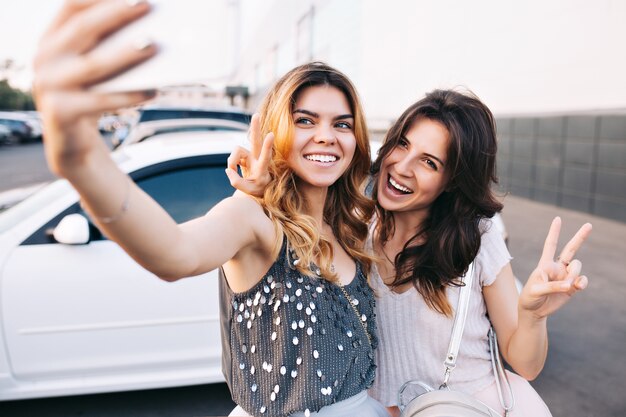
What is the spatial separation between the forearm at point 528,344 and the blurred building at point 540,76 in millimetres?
5528

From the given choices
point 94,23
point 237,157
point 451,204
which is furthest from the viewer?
point 451,204

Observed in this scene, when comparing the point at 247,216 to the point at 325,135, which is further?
the point at 325,135

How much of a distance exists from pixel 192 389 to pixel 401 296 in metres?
2.11

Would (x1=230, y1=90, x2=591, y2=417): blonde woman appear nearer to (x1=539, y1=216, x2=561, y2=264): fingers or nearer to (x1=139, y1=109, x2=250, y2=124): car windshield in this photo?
(x1=539, y1=216, x2=561, y2=264): fingers

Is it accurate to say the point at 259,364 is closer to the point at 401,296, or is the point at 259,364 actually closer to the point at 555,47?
the point at 401,296

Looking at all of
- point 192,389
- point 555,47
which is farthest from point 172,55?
point 555,47

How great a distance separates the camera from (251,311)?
1353mm

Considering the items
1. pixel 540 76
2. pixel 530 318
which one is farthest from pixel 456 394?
pixel 540 76

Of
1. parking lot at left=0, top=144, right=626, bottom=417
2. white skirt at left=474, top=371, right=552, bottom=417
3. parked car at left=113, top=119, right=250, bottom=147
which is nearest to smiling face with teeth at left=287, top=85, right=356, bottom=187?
white skirt at left=474, top=371, right=552, bottom=417

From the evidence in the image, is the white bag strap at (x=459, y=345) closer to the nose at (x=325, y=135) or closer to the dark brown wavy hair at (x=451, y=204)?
the dark brown wavy hair at (x=451, y=204)

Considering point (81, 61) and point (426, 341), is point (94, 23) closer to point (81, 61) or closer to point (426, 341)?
point (81, 61)

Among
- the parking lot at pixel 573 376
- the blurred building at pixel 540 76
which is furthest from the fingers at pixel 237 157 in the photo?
the blurred building at pixel 540 76

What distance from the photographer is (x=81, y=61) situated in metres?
0.62

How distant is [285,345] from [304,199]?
0.51 metres
